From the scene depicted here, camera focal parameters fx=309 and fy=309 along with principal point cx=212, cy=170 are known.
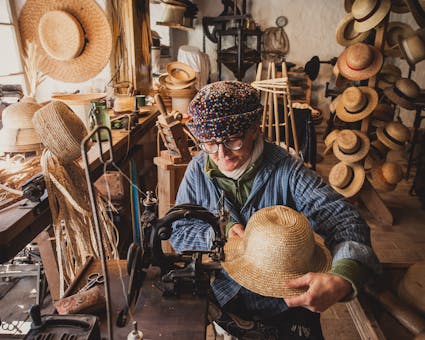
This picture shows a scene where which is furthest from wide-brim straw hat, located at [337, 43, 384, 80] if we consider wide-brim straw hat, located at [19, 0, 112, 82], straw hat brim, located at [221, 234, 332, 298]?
straw hat brim, located at [221, 234, 332, 298]

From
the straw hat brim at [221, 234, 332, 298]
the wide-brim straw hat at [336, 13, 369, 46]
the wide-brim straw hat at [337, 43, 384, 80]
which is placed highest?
the wide-brim straw hat at [336, 13, 369, 46]

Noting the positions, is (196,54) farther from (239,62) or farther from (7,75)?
(7,75)

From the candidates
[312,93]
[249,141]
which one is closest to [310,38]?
[312,93]

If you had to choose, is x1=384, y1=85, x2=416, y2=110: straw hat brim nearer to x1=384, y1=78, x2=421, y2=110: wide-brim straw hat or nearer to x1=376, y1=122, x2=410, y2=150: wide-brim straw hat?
x1=384, y1=78, x2=421, y2=110: wide-brim straw hat

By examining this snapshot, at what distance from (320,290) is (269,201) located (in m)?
0.52

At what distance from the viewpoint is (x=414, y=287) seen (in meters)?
1.40

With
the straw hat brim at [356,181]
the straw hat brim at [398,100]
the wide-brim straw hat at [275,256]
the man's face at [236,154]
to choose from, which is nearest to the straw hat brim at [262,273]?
the wide-brim straw hat at [275,256]

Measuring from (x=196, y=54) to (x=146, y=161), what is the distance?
4.25 metres

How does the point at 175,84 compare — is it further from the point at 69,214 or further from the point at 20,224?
the point at 20,224

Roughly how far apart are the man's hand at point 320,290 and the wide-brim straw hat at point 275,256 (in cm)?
2

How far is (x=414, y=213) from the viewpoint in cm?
422

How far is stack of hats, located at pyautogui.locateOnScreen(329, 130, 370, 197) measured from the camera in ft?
12.6

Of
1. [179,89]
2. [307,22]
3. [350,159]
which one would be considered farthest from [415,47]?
[307,22]

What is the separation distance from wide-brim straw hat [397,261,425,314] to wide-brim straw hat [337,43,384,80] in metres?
2.76
